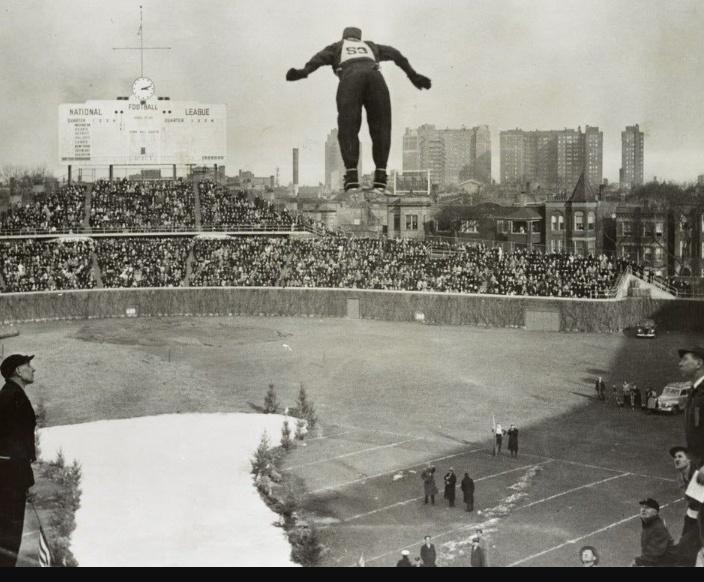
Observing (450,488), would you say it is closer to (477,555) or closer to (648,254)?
(477,555)

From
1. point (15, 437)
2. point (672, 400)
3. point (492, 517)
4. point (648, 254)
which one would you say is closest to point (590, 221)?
point (648, 254)

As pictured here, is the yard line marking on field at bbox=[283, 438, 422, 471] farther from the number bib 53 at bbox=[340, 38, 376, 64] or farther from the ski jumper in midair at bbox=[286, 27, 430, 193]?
the number bib 53 at bbox=[340, 38, 376, 64]

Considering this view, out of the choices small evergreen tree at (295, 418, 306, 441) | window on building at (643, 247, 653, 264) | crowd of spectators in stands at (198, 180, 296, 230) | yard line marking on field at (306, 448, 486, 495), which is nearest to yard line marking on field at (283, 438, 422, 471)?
yard line marking on field at (306, 448, 486, 495)

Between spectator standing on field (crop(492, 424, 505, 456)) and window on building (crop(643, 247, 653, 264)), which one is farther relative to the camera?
window on building (crop(643, 247, 653, 264))

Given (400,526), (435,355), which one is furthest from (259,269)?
(400,526)

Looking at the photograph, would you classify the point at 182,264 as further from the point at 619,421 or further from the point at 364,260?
the point at 619,421

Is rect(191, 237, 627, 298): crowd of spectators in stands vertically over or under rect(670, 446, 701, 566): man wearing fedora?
over
